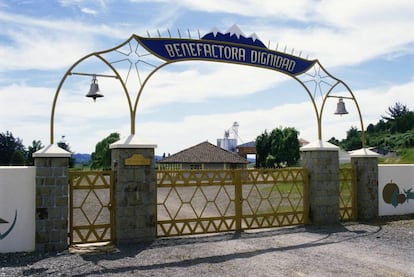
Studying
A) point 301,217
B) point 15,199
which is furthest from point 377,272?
point 15,199

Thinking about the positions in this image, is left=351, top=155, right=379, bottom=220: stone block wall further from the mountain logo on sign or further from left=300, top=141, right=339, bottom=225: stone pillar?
the mountain logo on sign

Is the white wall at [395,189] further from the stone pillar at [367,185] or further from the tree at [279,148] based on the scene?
the tree at [279,148]

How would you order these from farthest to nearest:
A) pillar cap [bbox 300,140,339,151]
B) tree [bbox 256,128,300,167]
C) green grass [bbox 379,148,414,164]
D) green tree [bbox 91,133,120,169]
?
green tree [bbox 91,133,120,169] → tree [bbox 256,128,300,167] → green grass [bbox 379,148,414,164] → pillar cap [bbox 300,140,339,151]

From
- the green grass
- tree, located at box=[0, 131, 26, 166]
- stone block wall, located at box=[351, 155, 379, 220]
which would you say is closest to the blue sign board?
stone block wall, located at box=[351, 155, 379, 220]

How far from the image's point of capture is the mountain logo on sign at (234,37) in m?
9.95

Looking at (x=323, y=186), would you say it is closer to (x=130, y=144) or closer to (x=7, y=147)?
(x=130, y=144)

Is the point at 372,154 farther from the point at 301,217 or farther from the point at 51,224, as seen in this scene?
the point at 51,224

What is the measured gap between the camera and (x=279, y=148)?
47406 millimetres

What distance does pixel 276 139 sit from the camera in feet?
158

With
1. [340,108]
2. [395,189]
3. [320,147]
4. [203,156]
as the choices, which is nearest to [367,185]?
[395,189]

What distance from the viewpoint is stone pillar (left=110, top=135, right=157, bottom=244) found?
8570mm

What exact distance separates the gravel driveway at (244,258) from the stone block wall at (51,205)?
12.6 inches

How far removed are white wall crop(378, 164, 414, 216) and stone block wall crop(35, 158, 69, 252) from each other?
905 centimetres

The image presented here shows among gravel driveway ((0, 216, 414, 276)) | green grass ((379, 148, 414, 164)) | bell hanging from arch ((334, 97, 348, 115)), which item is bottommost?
gravel driveway ((0, 216, 414, 276))
